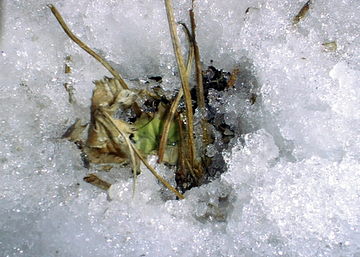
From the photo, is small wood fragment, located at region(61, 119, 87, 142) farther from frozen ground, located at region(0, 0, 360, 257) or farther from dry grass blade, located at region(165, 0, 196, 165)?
dry grass blade, located at region(165, 0, 196, 165)

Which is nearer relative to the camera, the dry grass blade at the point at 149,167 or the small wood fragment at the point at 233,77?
the dry grass blade at the point at 149,167

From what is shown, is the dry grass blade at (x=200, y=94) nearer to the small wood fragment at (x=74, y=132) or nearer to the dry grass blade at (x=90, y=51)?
the dry grass blade at (x=90, y=51)

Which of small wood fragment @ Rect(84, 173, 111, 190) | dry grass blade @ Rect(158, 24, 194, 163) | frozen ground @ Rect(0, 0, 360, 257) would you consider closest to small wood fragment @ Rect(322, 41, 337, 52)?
frozen ground @ Rect(0, 0, 360, 257)

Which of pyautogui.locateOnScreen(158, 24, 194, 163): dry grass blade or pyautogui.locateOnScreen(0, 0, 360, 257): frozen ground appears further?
pyautogui.locateOnScreen(158, 24, 194, 163): dry grass blade

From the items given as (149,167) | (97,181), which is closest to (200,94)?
(149,167)

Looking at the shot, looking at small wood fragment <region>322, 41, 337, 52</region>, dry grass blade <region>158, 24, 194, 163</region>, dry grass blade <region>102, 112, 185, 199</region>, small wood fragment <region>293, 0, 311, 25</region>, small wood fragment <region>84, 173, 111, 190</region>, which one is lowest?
small wood fragment <region>84, 173, 111, 190</region>

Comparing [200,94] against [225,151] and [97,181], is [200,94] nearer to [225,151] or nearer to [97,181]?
[225,151]

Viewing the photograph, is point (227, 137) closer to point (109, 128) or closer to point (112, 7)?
point (109, 128)

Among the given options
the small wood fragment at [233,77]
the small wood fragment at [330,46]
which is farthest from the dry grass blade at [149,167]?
the small wood fragment at [330,46]

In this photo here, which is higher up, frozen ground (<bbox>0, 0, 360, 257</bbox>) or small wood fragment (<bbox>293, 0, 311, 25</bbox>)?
small wood fragment (<bbox>293, 0, 311, 25</bbox>)
